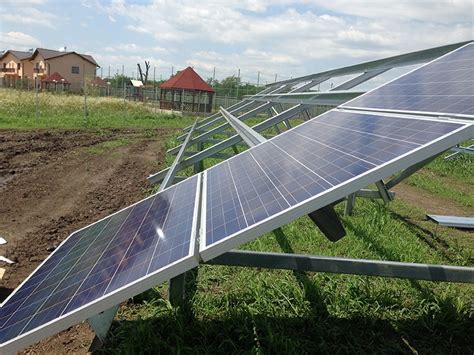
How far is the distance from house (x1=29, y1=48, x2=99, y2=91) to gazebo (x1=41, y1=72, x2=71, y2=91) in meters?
3.98

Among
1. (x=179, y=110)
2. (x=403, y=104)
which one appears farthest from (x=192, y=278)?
(x=179, y=110)

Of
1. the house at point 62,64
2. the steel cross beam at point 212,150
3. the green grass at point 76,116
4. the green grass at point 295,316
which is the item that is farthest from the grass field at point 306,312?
the house at point 62,64

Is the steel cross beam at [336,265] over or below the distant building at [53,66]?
below

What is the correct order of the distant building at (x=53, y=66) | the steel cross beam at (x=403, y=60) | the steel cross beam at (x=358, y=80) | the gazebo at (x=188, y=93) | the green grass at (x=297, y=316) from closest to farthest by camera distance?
the green grass at (x=297, y=316) < the steel cross beam at (x=403, y=60) < the steel cross beam at (x=358, y=80) < the gazebo at (x=188, y=93) < the distant building at (x=53, y=66)

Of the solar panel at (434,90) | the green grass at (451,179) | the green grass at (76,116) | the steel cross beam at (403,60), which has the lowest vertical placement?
the green grass at (451,179)

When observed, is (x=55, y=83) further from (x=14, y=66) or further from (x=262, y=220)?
(x=262, y=220)

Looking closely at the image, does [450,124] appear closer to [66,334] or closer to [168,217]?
[168,217]

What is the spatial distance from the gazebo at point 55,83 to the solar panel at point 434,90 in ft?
183

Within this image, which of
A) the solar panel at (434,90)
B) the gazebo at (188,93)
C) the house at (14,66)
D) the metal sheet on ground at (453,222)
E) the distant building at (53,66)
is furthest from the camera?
the house at (14,66)

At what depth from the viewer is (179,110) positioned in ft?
122

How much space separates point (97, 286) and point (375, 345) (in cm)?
239

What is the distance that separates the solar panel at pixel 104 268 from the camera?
89.4 inches

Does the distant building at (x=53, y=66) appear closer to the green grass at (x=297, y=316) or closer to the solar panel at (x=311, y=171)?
the green grass at (x=297, y=316)

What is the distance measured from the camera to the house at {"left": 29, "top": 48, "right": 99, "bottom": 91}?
2527 inches
